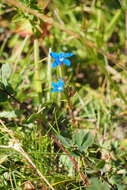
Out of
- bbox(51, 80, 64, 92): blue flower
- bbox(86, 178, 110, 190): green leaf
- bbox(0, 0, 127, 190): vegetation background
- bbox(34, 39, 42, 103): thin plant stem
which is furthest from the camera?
bbox(34, 39, 42, 103): thin plant stem

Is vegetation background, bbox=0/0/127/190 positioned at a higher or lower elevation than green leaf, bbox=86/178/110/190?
higher

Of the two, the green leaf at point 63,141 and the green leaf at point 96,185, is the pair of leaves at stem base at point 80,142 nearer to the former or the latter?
the green leaf at point 63,141

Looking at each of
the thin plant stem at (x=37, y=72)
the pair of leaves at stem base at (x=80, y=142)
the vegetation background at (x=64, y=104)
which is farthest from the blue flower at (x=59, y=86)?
the thin plant stem at (x=37, y=72)

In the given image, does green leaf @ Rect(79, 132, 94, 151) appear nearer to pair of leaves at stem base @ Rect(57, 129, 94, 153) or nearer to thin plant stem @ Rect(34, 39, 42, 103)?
pair of leaves at stem base @ Rect(57, 129, 94, 153)

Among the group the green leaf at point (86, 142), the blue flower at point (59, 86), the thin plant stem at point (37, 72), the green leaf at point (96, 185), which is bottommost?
the green leaf at point (96, 185)

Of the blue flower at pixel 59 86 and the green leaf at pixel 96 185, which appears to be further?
the blue flower at pixel 59 86

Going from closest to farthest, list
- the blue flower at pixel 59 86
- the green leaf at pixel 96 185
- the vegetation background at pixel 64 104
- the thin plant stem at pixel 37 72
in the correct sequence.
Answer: the green leaf at pixel 96 185
the vegetation background at pixel 64 104
the blue flower at pixel 59 86
the thin plant stem at pixel 37 72

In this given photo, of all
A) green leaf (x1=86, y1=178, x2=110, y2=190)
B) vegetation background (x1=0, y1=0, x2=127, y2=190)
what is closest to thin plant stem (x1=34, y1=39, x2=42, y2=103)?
vegetation background (x1=0, y1=0, x2=127, y2=190)

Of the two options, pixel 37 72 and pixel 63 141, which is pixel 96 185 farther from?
pixel 37 72
